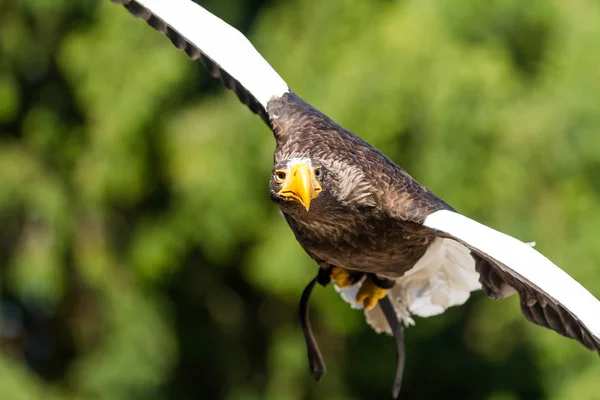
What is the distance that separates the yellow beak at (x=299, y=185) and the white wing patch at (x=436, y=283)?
2.91ft

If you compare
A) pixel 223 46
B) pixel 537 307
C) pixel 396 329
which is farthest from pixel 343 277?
pixel 223 46

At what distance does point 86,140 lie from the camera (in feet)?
29.8

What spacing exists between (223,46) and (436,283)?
3.99 feet

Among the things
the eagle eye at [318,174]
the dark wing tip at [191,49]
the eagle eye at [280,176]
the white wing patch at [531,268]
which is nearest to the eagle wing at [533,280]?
the white wing patch at [531,268]

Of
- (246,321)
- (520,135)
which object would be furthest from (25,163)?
(520,135)

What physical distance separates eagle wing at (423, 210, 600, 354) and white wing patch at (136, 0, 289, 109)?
3.21 ft

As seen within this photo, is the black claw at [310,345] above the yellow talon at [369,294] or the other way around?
the other way around

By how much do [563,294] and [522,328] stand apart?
4.82 meters

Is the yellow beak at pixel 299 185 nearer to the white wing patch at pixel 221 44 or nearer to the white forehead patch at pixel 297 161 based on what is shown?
the white forehead patch at pixel 297 161

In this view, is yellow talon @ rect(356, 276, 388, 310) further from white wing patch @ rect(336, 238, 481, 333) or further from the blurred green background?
the blurred green background

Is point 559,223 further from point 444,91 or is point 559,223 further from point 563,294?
point 563,294

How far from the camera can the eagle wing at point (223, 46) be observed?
4465 mm

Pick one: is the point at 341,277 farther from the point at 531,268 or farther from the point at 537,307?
the point at 531,268

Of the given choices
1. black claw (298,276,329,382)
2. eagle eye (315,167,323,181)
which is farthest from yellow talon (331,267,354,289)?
eagle eye (315,167,323,181)
